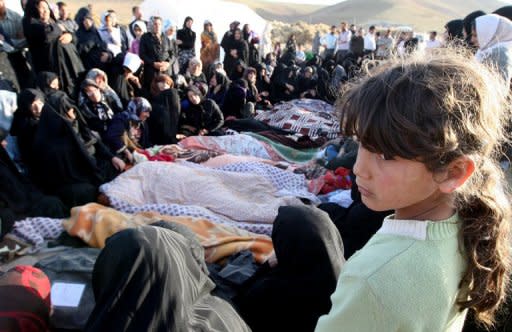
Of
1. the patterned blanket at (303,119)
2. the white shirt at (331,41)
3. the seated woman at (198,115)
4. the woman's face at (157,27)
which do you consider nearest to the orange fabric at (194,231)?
the seated woman at (198,115)

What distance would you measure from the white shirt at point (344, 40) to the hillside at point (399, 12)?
34.0 meters

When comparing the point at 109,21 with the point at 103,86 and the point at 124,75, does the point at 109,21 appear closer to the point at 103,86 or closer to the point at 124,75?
the point at 124,75

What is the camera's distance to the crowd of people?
73 centimetres

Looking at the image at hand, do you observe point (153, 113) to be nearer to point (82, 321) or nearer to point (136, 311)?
point (82, 321)

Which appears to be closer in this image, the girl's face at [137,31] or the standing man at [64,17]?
the standing man at [64,17]

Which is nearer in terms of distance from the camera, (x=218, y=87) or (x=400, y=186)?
(x=400, y=186)

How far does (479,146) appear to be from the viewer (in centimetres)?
77

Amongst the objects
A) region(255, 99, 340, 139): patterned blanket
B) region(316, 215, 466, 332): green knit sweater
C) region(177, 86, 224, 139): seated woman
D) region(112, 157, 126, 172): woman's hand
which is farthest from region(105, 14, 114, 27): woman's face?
region(316, 215, 466, 332): green knit sweater

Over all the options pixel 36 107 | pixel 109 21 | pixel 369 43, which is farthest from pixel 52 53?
pixel 369 43

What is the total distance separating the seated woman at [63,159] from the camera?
143 inches

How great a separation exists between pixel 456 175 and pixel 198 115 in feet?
17.2

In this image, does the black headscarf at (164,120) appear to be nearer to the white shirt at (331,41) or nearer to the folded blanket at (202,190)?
the folded blanket at (202,190)

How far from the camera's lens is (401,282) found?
2.31 feet

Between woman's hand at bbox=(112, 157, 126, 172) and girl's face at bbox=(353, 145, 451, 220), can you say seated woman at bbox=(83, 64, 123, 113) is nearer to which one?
woman's hand at bbox=(112, 157, 126, 172)
